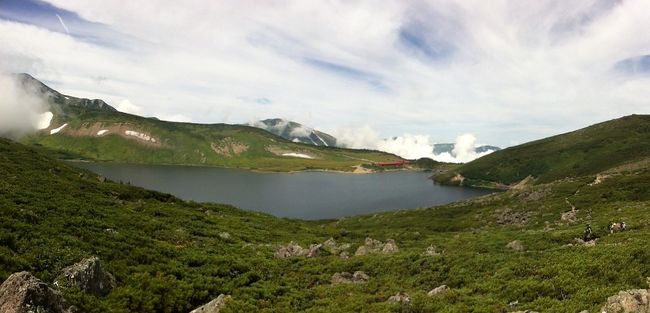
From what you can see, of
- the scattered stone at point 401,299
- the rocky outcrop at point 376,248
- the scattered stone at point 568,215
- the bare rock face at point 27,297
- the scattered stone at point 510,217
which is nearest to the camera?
the bare rock face at point 27,297

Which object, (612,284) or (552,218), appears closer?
(612,284)

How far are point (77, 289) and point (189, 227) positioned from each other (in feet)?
96.9

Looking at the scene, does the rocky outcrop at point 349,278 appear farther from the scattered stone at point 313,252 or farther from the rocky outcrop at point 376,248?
the scattered stone at point 313,252

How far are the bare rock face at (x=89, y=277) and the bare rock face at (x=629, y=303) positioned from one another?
2694cm

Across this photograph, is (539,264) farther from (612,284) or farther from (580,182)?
(580,182)

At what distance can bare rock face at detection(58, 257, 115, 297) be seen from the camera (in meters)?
22.8

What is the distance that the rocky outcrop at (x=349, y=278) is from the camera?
3299 centimetres

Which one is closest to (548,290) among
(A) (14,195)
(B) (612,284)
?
(B) (612,284)

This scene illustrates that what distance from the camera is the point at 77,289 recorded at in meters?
22.2

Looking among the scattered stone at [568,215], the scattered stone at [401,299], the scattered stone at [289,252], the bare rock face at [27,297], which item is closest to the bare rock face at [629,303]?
the scattered stone at [401,299]

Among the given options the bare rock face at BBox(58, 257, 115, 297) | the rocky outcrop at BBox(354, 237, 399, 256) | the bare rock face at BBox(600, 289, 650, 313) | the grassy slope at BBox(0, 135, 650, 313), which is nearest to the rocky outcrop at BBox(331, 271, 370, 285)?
the grassy slope at BBox(0, 135, 650, 313)

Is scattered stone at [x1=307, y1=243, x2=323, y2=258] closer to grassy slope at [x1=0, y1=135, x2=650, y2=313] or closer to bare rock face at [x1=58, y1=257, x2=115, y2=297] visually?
grassy slope at [x1=0, y1=135, x2=650, y2=313]

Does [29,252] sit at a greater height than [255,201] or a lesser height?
greater

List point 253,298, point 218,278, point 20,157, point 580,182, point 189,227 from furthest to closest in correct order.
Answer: point 580,182, point 20,157, point 189,227, point 218,278, point 253,298
